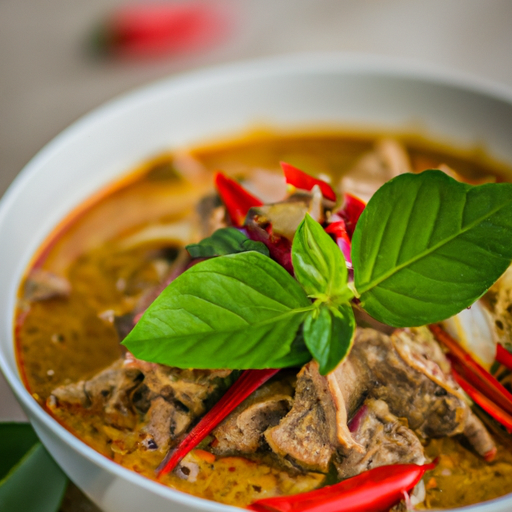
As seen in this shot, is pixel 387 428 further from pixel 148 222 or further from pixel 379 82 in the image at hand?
pixel 379 82

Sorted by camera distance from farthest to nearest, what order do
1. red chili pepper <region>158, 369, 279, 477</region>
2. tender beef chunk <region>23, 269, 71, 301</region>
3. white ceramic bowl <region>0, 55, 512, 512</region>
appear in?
white ceramic bowl <region>0, 55, 512, 512</region> → tender beef chunk <region>23, 269, 71, 301</region> → red chili pepper <region>158, 369, 279, 477</region>

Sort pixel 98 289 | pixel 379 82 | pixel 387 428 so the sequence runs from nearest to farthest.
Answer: pixel 387 428, pixel 98 289, pixel 379 82

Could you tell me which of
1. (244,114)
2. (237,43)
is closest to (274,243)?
(244,114)

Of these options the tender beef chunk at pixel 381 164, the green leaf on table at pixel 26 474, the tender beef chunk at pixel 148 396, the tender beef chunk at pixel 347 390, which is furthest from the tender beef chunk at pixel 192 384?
the tender beef chunk at pixel 381 164

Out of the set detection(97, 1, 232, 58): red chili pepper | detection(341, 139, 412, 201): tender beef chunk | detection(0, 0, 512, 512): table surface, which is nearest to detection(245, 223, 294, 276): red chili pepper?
detection(341, 139, 412, 201): tender beef chunk

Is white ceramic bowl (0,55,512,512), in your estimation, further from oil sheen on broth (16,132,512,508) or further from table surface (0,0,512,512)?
table surface (0,0,512,512)

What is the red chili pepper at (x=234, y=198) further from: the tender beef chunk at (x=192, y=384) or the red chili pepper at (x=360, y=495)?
the red chili pepper at (x=360, y=495)

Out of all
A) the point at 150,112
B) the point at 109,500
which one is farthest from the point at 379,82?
the point at 109,500
